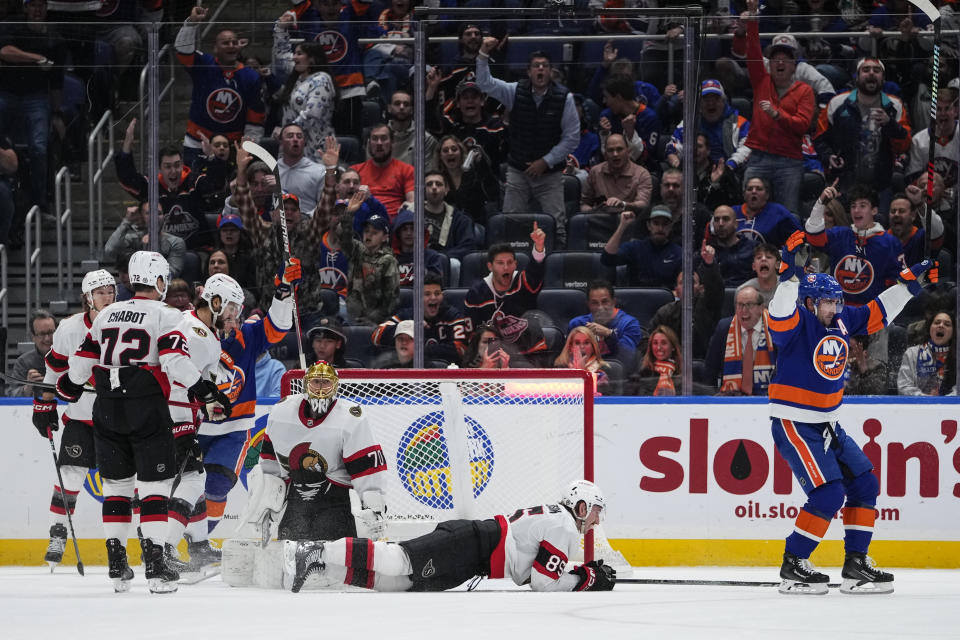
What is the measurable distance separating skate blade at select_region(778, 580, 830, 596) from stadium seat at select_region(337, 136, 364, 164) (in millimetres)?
3080

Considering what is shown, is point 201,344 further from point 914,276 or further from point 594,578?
point 914,276

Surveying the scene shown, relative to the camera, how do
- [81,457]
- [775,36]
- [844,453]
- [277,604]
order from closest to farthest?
[277,604] → [844,453] → [81,457] → [775,36]

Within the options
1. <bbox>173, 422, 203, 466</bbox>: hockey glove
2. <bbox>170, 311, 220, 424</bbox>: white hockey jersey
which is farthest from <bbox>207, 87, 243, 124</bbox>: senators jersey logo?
<bbox>173, 422, 203, 466</bbox>: hockey glove

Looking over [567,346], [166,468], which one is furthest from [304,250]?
[166,468]

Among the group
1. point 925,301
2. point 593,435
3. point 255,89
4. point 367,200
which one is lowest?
point 593,435

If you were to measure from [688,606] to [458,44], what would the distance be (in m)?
3.33

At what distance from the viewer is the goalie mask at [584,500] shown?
18.4 ft

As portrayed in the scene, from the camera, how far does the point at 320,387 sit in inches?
A: 226

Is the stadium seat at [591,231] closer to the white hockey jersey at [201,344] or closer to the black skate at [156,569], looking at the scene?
the white hockey jersey at [201,344]

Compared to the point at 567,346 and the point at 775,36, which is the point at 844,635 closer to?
the point at 567,346

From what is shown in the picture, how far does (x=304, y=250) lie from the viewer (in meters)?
7.18

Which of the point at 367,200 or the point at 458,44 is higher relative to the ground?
the point at 458,44

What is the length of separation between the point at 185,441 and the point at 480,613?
2069mm

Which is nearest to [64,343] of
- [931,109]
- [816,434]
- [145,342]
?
[145,342]
